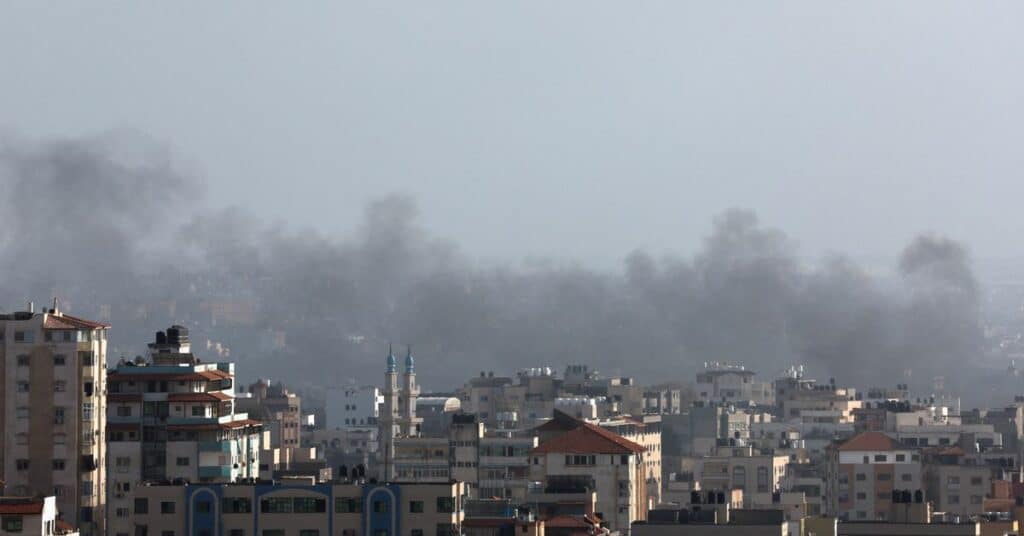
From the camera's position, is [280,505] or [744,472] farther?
[744,472]

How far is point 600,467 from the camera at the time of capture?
87.7 m

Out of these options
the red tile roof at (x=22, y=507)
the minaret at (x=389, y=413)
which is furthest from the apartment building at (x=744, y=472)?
the red tile roof at (x=22, y=507)

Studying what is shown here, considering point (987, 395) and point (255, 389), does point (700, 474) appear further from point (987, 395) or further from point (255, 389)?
point (987, 395)

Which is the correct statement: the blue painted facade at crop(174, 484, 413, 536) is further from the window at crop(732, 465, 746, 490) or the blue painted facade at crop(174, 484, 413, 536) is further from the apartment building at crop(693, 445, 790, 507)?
the window at crop(732, 465, 746, 490)

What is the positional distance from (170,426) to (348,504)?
1372cm

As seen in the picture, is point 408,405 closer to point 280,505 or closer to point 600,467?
point 600,467

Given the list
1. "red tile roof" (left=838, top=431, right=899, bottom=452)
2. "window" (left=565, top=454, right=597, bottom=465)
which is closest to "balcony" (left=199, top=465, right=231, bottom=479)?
"window" (left=565, top=454, right=597, bottom=465)

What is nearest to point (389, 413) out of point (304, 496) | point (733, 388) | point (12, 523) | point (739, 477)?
point (739, 477)

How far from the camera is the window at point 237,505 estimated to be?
59.6m

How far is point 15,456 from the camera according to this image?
66500 millimetres

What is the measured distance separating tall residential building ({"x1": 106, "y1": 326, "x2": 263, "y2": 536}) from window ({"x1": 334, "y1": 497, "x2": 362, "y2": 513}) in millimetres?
11349

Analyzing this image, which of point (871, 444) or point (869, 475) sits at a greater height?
point (871, 444)

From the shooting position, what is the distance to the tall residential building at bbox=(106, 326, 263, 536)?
7150 cm

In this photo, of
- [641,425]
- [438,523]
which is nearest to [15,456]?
[438,523]
